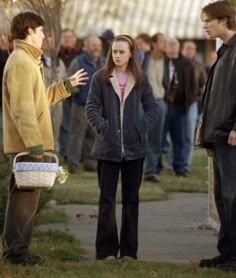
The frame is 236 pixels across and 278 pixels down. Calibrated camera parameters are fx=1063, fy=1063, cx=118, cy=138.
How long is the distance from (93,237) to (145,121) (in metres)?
1.85

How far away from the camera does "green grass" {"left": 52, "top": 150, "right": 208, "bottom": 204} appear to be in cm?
1321

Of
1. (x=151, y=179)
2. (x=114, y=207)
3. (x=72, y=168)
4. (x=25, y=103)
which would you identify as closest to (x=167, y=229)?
(x=114, y=207)

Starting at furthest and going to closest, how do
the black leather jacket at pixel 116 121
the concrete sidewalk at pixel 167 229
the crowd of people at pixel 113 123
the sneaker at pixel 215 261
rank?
the concrete sidewalk at pixel 167 229 → the black leather jacket at pixel 116 121 → the sneaker at pixel 215 261 → the crowd of people at pixel 113 123

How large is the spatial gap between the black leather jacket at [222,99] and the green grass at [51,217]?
2.98m

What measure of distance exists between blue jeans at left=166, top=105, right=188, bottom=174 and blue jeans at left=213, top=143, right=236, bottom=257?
7906mm

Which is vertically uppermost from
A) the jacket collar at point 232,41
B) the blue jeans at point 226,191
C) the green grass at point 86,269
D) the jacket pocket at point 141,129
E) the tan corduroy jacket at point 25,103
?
the jacket collar at point 232,41

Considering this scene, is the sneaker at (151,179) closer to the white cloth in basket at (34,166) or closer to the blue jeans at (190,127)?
the blue jeans at (190,127)

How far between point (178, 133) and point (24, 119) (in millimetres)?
8866

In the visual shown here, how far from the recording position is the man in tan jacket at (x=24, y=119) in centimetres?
798

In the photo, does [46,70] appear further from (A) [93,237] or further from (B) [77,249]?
(B) [77,249]

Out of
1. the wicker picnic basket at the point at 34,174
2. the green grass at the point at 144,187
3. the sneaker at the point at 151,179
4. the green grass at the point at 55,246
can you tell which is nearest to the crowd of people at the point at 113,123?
the wicker picnic basket at the point at 34,174

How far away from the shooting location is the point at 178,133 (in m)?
16.7

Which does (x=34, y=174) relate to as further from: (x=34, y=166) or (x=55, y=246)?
(x=55, y=246)

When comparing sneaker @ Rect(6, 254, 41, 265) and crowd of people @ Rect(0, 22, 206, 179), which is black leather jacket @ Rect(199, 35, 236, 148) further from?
crowd of people @ Rect(0, 22, 206, 179)
